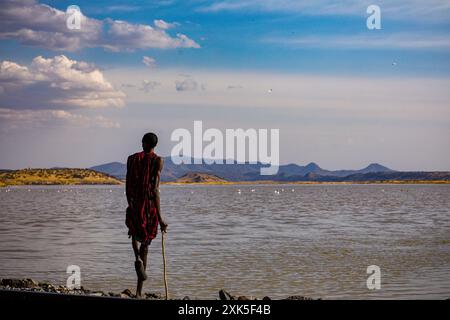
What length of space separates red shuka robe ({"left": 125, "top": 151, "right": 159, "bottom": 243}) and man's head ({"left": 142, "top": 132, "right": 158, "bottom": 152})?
11 centimetres

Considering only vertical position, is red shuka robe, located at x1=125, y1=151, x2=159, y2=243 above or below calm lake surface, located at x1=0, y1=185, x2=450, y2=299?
above

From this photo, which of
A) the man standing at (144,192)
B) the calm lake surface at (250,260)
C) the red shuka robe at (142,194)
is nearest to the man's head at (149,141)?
the man standing at (144,192)

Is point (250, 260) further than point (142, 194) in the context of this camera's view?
Yes

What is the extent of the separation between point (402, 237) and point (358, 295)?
22549 millimetres

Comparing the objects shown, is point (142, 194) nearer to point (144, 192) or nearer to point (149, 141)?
point (144, 192)

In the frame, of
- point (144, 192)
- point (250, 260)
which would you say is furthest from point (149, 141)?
point (250, 260)

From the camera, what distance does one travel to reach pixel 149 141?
38.3 feet

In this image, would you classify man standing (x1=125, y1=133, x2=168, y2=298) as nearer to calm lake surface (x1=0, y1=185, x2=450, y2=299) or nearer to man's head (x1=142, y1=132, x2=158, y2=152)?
man's head (x1=142, y1=132, x2=158, y2=152)

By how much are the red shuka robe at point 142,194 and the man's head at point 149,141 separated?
0.36 ft

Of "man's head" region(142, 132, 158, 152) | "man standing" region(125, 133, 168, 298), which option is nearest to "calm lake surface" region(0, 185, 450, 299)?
"man standing" region(125, 133, 168, 298)

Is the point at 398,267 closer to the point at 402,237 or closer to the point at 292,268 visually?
the point at 292,268

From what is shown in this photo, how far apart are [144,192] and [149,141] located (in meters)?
0.89

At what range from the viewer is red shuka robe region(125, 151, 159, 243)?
11.6m
